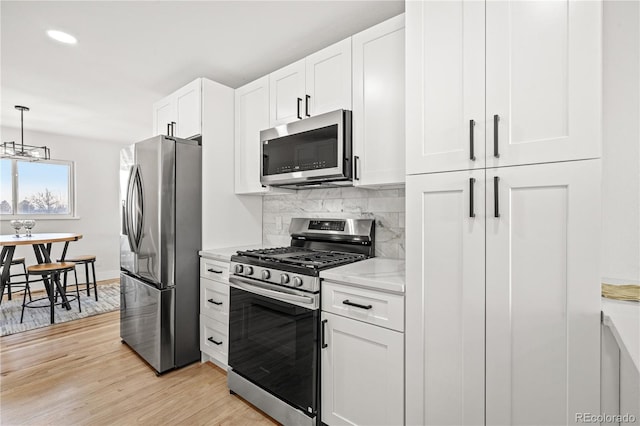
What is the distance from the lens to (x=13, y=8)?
1947 mm

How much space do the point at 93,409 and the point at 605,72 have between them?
135 inches

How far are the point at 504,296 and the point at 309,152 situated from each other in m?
1.47

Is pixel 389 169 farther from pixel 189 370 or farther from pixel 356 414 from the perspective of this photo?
pixel 189 370

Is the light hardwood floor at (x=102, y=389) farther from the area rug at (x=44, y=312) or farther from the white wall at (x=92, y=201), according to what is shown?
the white wall at (x=92, y=201)

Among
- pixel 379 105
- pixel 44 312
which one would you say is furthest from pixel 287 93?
pixel 44 312

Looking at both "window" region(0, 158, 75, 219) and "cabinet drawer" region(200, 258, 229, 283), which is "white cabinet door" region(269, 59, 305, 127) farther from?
"window" region(0, 158, 75, 219)

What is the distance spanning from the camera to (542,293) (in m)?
1.13

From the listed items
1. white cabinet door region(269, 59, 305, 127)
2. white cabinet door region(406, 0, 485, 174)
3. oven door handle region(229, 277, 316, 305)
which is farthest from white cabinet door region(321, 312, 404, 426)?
white cabinet door region(269, 59, 305, 127)

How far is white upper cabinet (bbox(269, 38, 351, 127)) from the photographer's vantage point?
2078mm

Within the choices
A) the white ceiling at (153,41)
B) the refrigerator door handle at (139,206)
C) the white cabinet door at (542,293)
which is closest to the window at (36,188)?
the white ceiling at (153,41)

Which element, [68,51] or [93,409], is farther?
[68,51]

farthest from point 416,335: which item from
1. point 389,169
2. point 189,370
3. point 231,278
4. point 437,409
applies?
point 189,370

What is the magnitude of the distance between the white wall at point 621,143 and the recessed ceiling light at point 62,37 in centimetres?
325

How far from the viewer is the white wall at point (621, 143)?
1.32 meters
